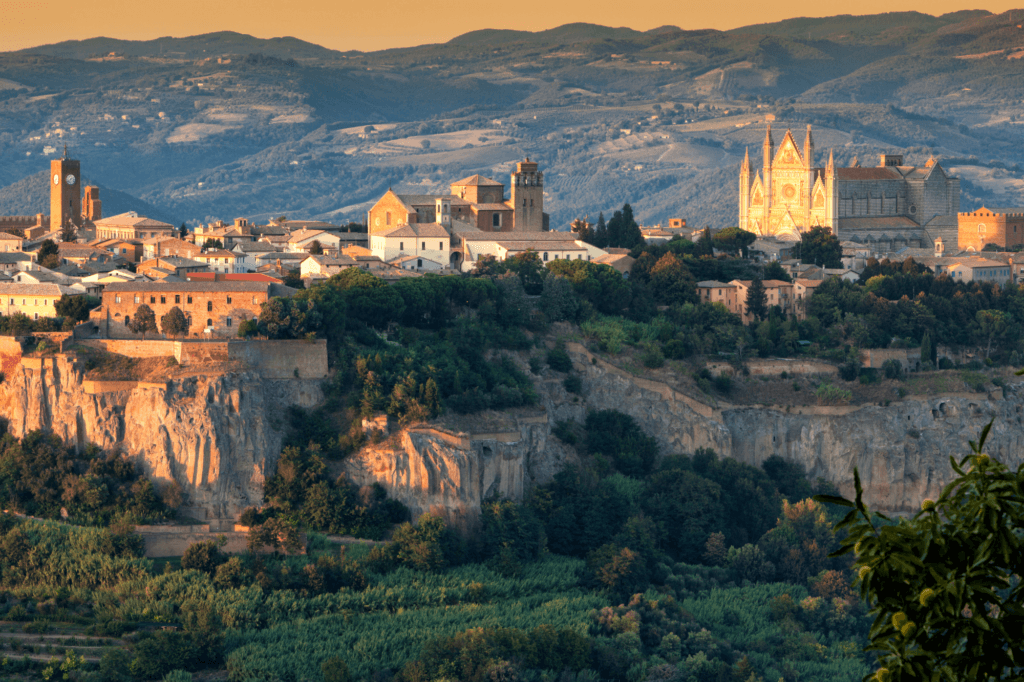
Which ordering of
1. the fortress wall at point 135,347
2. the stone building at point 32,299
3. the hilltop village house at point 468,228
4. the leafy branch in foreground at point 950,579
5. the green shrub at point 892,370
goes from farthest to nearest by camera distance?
1. the hilltop village house at point 468,228
2. the green shrub at point 892,370
3. the stone building at point 32,299
4. the fortress wall at point 135,347
5. the leafy branch in foreground at point 950,579

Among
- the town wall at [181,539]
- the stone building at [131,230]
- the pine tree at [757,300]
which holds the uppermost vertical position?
the stone building at [131,230]

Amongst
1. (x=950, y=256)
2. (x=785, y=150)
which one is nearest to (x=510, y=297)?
(x=950, y=256)

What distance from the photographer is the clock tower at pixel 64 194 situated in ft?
272

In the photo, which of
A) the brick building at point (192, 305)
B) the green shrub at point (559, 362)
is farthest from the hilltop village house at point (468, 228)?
the brick building at point (192, 305)

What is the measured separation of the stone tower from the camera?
75.8m

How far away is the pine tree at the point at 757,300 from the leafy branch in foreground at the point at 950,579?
2313 inches

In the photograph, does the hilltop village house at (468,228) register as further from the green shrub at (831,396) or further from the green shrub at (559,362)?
the green shrub at (831,396)

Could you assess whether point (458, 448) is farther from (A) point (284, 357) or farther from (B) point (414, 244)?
(B) point (414, 244)

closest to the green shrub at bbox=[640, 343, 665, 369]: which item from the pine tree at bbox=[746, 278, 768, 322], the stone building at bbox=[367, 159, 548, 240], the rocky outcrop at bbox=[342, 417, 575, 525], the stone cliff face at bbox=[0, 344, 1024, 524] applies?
the stone cliff face at bbox=[0, 344, 1024, 524]

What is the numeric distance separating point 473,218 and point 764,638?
107 feet

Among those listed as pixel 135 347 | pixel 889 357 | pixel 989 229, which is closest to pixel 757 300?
pixel 889 357

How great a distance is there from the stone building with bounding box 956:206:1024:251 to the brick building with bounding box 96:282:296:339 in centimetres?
5636

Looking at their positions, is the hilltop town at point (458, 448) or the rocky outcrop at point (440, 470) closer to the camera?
the hilltop town at point (458, 448)

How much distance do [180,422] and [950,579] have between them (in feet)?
140
